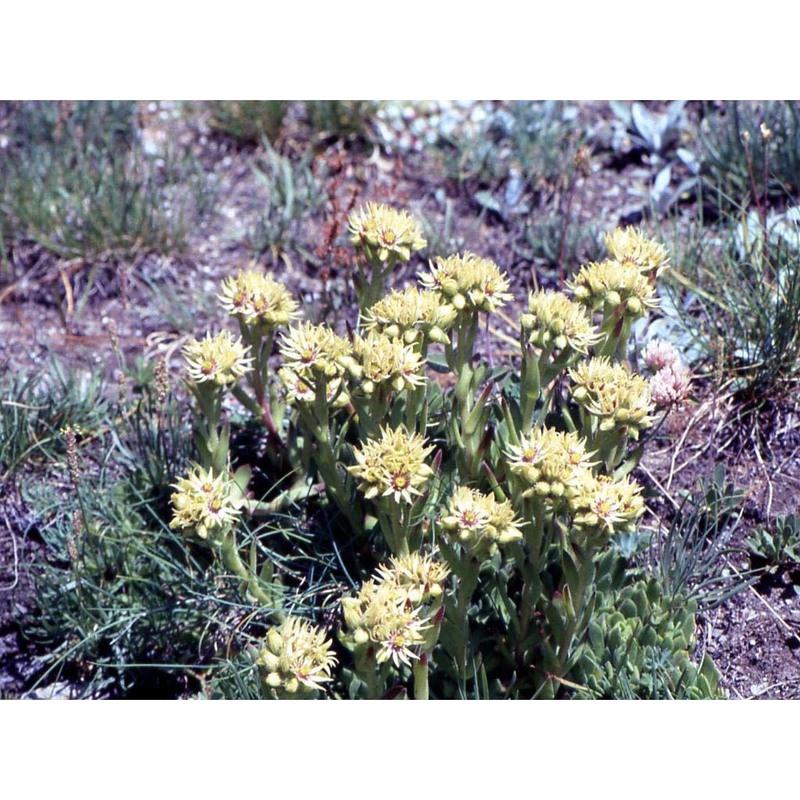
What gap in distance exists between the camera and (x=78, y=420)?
3.64m

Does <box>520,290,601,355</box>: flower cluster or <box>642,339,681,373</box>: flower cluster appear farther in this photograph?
<box>642,339,681,373</box>: flower cluster

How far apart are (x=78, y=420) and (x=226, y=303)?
111cm

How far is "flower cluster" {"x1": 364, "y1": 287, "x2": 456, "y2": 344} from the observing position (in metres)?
2.54

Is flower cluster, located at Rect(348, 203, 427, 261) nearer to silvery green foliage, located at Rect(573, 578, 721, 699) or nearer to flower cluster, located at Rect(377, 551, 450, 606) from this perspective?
flower cluster, located at Rect(377, 551, 450, 606)

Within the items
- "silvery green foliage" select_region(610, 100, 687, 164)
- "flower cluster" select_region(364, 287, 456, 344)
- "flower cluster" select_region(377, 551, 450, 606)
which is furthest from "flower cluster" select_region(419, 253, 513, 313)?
"silvery green foliage" select_region(610, 100, 687, 164)

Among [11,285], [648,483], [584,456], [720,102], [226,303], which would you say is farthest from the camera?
[720,102]

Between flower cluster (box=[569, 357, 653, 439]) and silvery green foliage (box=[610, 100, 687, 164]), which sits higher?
silvery green foliage (box=[610, 100, 687, 164])

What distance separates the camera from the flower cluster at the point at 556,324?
8.37 feet

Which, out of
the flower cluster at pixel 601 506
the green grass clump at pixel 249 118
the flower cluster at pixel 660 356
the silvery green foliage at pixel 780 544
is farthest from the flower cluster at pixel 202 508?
the green grass clump at pixel 249 118

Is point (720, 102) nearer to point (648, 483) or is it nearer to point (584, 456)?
point (648, 483)

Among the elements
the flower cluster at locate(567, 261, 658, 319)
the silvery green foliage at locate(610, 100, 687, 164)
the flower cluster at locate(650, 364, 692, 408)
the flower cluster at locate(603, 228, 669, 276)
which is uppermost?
the silvery green foliage at locate(610, 100, 687, 164)

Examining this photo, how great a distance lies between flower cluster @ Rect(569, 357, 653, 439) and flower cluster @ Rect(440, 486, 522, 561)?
0.39 m

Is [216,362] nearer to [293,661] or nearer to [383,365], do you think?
[383,365]

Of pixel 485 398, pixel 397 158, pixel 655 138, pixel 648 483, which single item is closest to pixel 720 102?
pixel 655 138
